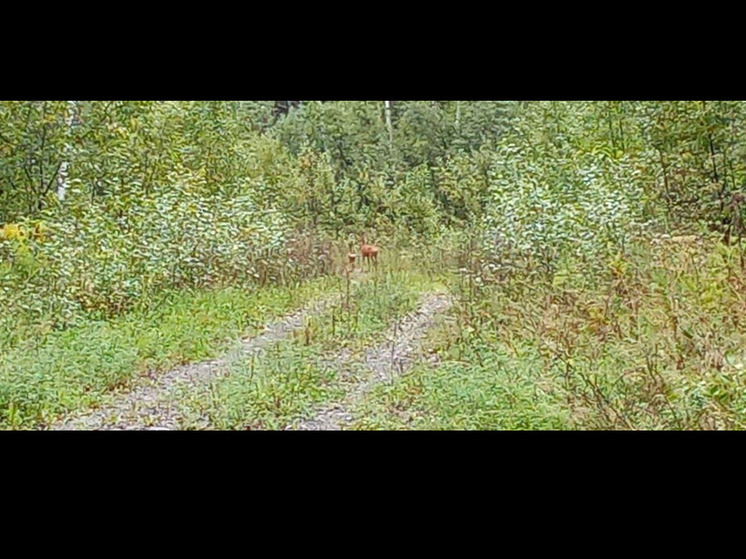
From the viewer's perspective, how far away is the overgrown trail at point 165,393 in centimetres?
303

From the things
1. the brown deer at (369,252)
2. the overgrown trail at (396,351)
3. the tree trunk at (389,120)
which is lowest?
the overgrown trail at (396,351)

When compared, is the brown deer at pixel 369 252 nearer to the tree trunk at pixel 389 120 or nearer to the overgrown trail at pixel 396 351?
the overgrown trail at pixel 396 351

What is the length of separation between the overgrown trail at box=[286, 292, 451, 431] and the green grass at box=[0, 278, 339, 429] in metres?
0.34

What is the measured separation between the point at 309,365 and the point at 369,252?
0.58m

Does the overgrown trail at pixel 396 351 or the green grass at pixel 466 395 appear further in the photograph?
Answer: the overgrown trail at pixel 396 351

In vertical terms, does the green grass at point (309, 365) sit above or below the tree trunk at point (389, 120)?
below

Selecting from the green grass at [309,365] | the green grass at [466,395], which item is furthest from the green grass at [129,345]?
the green grass at [466,395]

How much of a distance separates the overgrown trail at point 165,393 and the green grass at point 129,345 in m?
0.05

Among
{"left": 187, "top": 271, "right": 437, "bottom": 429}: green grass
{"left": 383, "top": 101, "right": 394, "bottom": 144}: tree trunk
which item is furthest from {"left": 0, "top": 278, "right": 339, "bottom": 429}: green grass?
{"left": 383, "top": 101, "right": 394, "bottom": 144}: tree trunk

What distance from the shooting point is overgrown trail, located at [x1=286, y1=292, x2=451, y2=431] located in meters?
3.16
